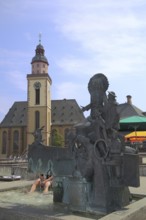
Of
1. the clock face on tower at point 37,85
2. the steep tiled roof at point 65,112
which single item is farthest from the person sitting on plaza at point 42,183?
the steep tiled roof at point 65,112

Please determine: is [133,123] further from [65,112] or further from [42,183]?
[65,112]

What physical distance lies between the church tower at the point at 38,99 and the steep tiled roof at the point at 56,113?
16.9 feet

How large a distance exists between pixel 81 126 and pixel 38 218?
10.2 ft

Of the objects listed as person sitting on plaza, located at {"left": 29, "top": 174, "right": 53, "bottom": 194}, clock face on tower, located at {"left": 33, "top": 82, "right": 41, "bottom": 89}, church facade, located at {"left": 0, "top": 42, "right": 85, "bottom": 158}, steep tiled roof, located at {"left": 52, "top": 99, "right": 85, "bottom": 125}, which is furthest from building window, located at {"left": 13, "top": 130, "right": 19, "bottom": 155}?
person sitting on plaza, located at {"left": 29, "top": 174, "right": 53, "bottom": 194}

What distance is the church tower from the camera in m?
79.1

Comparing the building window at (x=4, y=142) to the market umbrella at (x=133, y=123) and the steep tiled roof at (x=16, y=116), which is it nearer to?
the steep tiled roof at (x=16, y=116)

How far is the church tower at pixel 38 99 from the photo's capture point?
79.1m

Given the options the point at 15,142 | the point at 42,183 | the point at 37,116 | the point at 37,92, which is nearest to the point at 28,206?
the point at 42,183

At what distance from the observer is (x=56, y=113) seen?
88.2 meters

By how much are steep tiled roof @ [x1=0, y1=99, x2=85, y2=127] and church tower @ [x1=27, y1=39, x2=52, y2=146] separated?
5.15 metres

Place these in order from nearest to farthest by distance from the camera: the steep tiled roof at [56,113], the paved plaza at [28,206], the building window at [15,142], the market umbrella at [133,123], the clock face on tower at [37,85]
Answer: the paved plaza at [28,206] < the market umbrella at [133,123] < the clock face on tower at [37,85] < the building window at [15,142] < the steep tiled roof at [56,113]

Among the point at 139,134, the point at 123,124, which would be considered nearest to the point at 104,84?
the point at 139,134

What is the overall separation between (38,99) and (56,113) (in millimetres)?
9405

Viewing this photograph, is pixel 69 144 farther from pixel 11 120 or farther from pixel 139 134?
pixel 11 120
